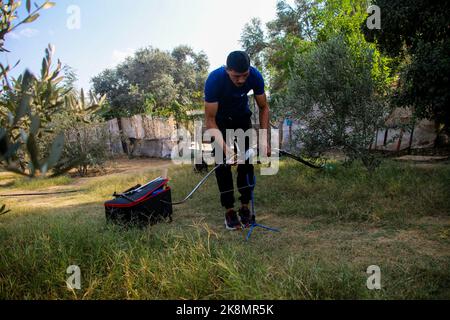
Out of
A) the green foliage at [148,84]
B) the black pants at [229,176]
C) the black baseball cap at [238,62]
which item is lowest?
the black pants at [229,176]

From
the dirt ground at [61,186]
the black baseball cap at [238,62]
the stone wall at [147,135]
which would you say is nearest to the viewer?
the black baseball cap at [238,62]

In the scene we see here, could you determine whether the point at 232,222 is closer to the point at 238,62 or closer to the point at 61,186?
the point at 238,62

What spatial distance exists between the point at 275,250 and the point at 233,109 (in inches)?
65.9

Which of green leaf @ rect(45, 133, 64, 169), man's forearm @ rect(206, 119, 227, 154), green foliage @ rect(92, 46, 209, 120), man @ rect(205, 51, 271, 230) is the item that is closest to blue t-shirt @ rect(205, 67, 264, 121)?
man @ rect(205, 51, 271, 230)

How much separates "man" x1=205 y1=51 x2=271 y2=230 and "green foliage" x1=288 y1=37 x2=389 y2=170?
2.17m

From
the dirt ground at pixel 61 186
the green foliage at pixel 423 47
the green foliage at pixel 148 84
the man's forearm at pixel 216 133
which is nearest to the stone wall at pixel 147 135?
the dirt ground at pixel 61 186

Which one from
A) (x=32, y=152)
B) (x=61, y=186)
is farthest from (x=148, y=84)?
(x=32, y=152)

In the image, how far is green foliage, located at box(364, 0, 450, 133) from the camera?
14.7ft

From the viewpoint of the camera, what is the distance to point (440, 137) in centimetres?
888

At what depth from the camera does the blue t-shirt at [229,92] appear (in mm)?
3805

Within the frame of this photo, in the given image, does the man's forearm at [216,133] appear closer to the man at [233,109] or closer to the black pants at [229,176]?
the man at [233,109]

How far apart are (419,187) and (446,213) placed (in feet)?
2.60

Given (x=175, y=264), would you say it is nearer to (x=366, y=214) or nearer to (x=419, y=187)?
(x=366, y=214)

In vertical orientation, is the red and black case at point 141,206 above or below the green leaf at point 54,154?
below
